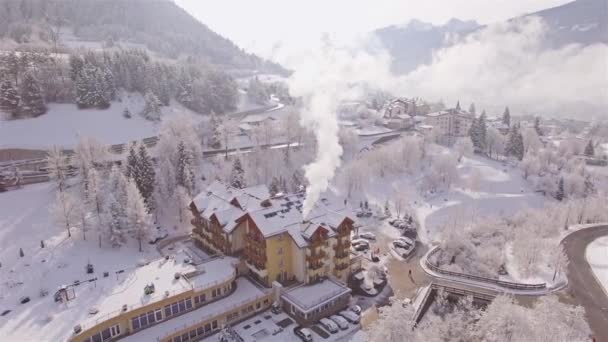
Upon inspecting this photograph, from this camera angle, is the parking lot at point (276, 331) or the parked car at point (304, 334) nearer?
the parked car at point (304, 334)

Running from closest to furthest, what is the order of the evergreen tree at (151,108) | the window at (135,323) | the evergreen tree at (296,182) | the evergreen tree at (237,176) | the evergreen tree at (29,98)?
→ the window at (135,323) < the evergreen tree at (237,176) < the evergreen tree at (296,182) < the evergreen tree at (29,98) < the evergreen tree at (151,108)

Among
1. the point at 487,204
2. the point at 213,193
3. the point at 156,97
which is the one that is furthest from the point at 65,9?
the point at 487,204

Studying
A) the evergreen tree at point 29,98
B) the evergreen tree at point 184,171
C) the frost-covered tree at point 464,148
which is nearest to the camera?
the evergreen tree at point 184,171

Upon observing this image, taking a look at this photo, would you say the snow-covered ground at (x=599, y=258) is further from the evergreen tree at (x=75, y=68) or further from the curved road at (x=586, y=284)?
the evergreen tree at (x=75, y=68)

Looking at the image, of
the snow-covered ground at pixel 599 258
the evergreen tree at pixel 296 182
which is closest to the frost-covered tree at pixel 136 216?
the evergreen tree at pixel 296 182

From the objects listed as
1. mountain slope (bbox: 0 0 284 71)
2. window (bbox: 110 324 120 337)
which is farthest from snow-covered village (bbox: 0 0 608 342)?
mountain slope (bbox: 0 0 284 71)

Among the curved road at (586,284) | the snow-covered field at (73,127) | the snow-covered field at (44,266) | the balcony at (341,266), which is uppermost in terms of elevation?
the snow-covered field at (73,127)

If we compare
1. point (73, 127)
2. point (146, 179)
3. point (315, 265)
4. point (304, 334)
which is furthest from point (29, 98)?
point (304, 334)

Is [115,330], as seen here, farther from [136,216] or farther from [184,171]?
[184,171]
